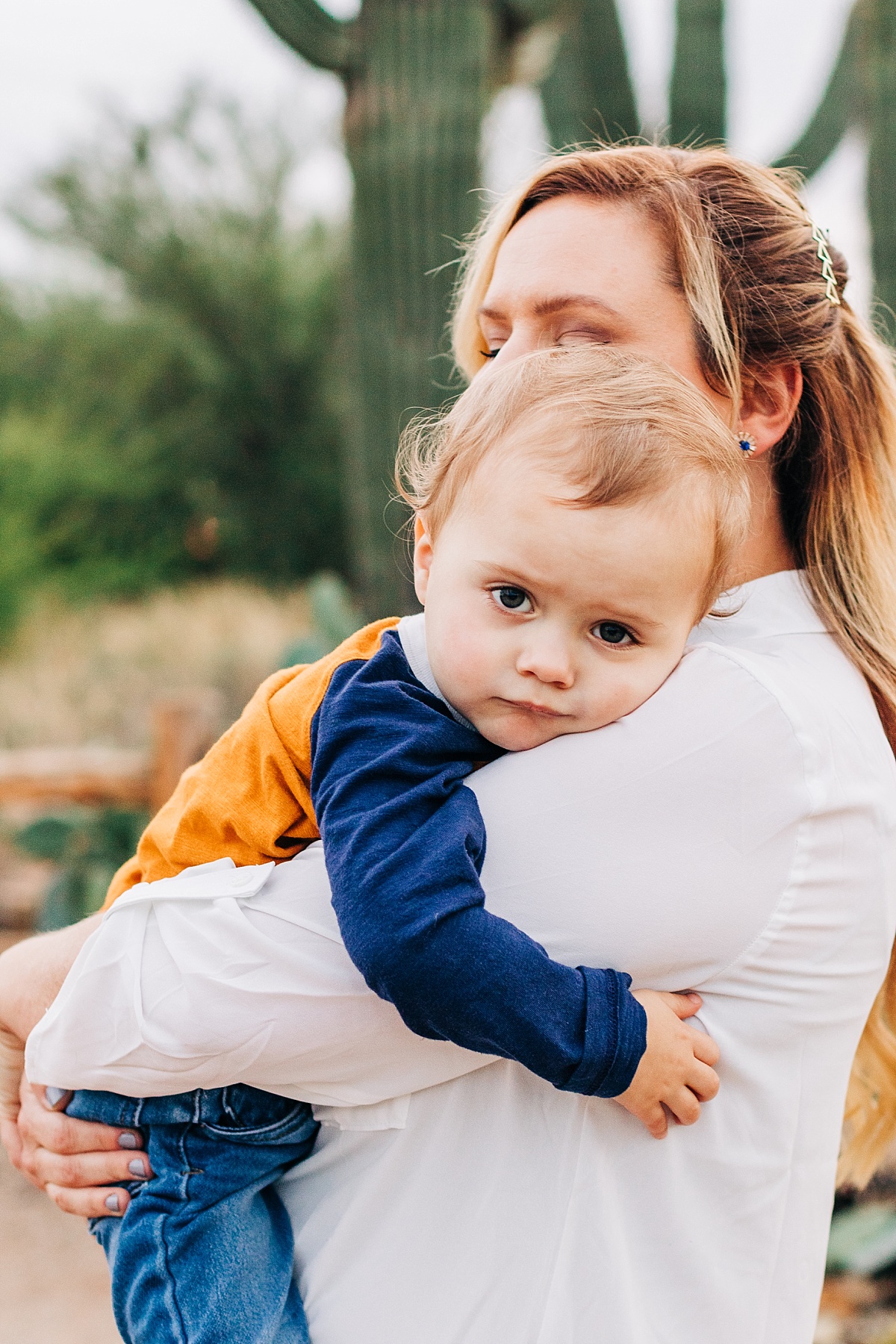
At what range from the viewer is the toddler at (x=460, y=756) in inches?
39.7

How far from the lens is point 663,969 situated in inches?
43.2

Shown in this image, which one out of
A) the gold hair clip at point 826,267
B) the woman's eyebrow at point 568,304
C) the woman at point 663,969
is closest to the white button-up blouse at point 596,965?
the woman at point 663,969

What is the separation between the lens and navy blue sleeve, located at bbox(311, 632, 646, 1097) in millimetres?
989

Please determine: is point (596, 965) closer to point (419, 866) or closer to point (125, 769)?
point (419, 866)

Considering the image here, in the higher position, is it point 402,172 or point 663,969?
point 402,172

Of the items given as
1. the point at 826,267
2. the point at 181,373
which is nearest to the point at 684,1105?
the point at 826,267

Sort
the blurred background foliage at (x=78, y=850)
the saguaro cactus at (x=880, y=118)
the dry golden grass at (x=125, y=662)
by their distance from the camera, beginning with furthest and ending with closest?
the dry golden grass at (x=125, y=662) → the saguaro cactus at (x=880, y=118) → the blurred background foliage at (x=78, y=850)

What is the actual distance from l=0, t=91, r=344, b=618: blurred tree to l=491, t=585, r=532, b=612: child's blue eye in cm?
1120

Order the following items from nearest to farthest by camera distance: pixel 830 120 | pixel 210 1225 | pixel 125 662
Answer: pixel 210 1225 < pixel 830 120 < pixel 125 662

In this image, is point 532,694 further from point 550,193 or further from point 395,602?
point 395,602

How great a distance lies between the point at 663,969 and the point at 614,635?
337mm

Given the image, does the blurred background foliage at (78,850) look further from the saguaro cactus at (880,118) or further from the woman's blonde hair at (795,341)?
the saguaro cactus at (880,118)

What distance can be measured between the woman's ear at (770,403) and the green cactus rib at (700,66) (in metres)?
3.98

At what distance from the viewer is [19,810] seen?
22.5 feet
